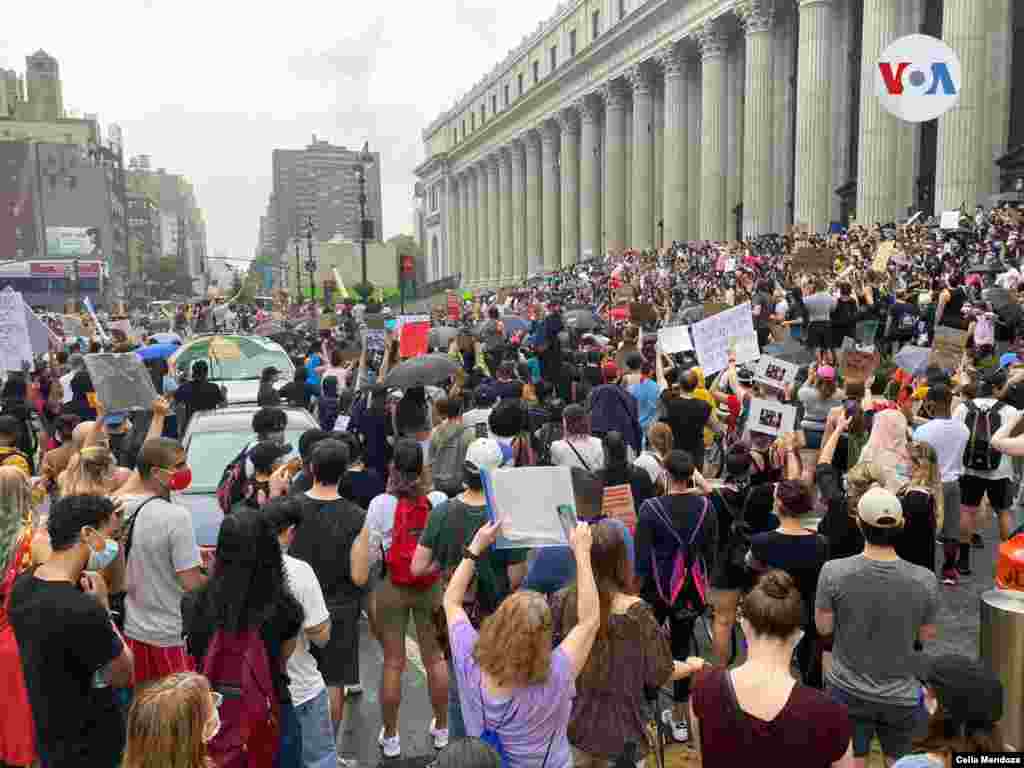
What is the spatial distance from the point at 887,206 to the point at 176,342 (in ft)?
71.7

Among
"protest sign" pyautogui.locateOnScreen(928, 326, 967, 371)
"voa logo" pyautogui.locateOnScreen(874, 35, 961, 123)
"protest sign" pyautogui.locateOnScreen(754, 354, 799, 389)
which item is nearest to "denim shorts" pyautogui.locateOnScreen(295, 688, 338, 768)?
"protest sign" pyautogui.locateOnScreen(754, 354, 799, 389)

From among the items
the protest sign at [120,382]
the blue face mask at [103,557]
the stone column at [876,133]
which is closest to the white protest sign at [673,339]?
the protest sign at [120,382]

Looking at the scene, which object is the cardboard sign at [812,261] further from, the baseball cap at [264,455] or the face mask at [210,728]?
the face mask at [210,728]

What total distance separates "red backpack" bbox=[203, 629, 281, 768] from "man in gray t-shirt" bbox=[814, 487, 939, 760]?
8.25 ft

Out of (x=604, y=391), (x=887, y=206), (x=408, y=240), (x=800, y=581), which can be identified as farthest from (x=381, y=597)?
(x=408, y=240)

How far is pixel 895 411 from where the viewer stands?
23.5ft

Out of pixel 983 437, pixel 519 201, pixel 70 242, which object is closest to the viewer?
pixel 983 437

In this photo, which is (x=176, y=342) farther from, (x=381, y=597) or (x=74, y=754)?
(x=74, y=754)

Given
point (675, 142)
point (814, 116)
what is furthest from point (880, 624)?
point (675, 142)

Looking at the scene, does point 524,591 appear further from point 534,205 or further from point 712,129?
point 534,205

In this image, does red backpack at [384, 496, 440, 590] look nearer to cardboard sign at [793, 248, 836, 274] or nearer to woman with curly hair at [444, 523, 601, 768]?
woman with curly hair at [444, 523, 601, 768]

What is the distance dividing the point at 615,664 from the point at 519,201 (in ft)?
252

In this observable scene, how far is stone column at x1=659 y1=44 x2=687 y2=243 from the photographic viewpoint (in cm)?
4519

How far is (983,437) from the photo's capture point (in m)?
8.10
